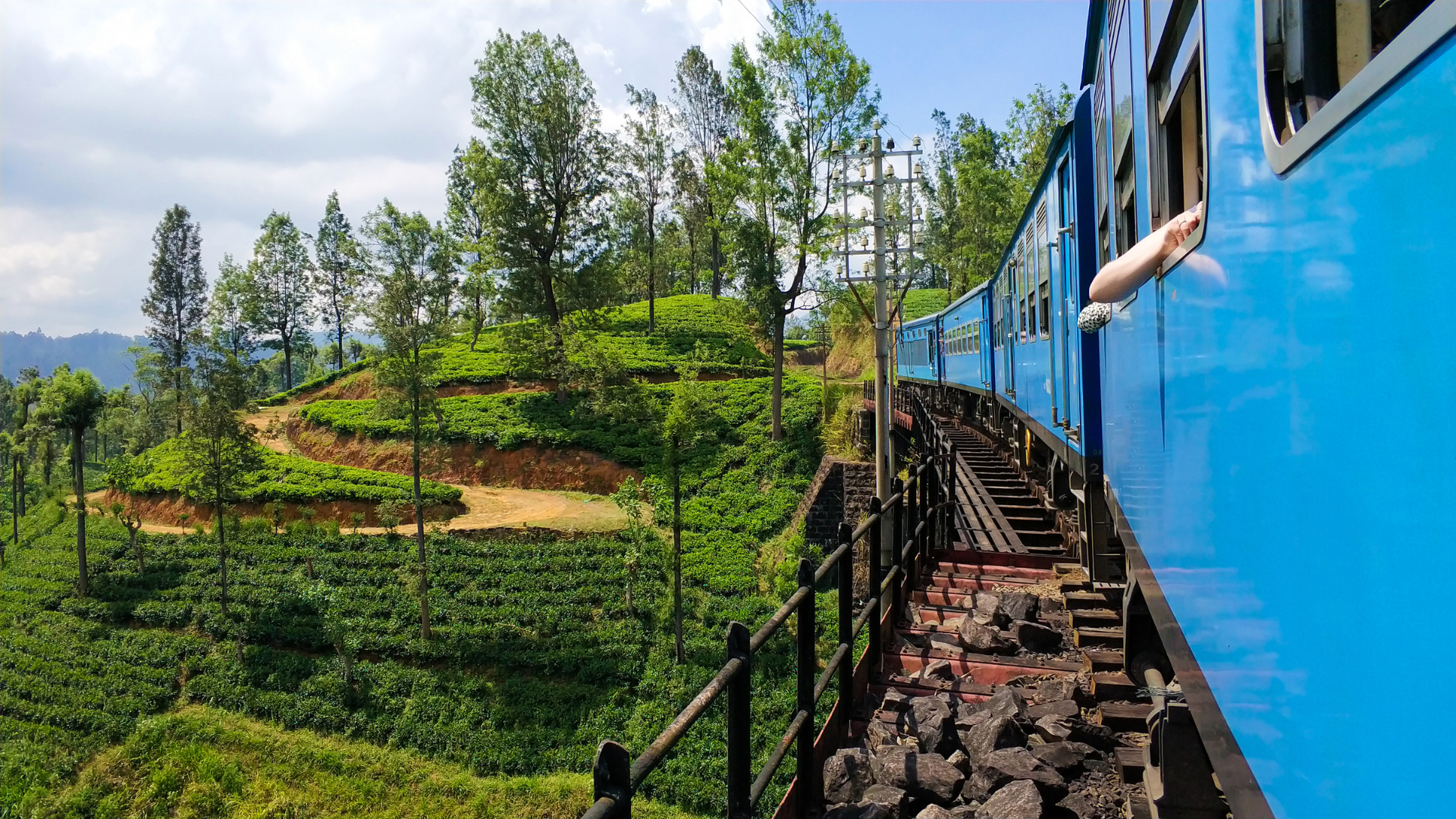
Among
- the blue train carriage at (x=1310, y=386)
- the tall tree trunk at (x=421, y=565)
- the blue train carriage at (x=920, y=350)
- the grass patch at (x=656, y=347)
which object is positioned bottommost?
the tall tree trunk at (x=421, y=565)

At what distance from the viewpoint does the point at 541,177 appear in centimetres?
3731

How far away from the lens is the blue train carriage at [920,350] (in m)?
24.7

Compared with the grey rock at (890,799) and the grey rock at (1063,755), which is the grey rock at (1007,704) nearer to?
the grey rock at (1063,755)

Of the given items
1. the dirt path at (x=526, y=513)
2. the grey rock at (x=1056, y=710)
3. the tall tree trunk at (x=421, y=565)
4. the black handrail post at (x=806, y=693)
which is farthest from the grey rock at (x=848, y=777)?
the dirt path at (x=526, y=513)

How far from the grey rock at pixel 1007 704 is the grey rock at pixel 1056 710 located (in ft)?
0.17

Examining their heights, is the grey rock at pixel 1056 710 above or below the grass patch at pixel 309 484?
above

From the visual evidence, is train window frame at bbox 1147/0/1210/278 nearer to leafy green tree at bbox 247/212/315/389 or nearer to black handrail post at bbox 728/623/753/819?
black handrail post at bbox 728/623/753/819

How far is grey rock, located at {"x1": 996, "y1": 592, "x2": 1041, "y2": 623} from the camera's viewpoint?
6.21 metres

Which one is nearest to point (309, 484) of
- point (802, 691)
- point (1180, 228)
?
point (802, 691)

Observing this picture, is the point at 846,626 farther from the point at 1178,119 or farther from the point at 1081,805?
the point at 1178,119

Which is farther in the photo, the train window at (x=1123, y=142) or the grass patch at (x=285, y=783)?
the grass patch at (x=285, y=783)

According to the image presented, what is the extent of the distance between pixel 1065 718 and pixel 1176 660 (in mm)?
1905

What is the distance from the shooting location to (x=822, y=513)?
2462 cm

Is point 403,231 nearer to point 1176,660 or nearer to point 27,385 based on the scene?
point 27,385
